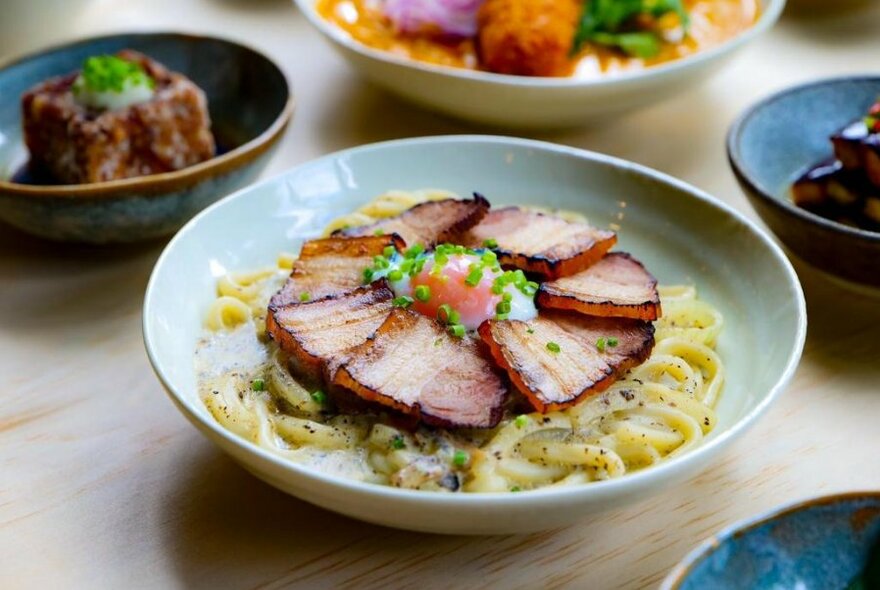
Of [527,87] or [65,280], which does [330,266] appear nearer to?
[65,280]

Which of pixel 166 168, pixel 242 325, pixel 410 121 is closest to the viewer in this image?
pixel 242 325

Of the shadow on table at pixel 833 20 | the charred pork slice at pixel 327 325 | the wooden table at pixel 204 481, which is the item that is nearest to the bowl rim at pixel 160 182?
the wooden table at pixel 204 481

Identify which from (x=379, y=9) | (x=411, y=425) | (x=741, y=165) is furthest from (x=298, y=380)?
(x=379, y=9)

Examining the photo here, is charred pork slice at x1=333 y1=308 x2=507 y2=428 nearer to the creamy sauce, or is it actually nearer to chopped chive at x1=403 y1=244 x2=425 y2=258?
chopped chive at x1=403 y1=244 x2=425 y2=258

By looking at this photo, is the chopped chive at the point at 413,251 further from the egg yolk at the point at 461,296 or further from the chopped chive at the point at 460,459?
the chopped chive at the point at 460,459

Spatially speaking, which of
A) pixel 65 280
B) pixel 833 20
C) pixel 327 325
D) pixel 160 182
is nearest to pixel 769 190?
pixel 327 325

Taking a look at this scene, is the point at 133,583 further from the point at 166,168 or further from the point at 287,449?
the point at 166,168
